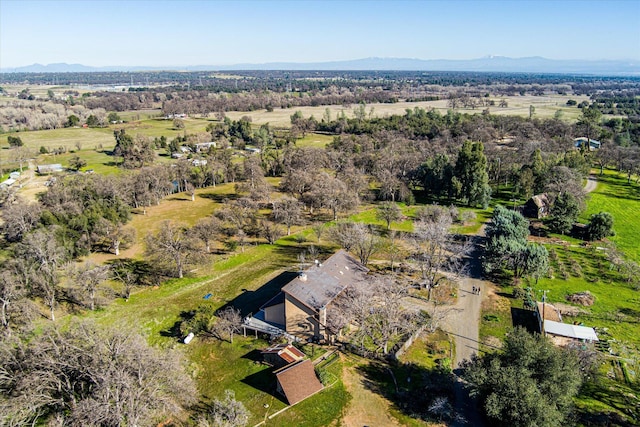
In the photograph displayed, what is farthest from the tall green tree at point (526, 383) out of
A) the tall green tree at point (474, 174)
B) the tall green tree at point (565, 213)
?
the tall green tree at point (474, 174)

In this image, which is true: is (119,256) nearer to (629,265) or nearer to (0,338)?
(0,338)


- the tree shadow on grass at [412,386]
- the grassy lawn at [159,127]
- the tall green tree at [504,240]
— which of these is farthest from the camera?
the grassy lawn at [159,127]

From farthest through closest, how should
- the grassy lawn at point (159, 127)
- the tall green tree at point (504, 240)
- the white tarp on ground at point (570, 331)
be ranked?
the grassy lawn at point (159, 127) < the tall green tree at point (504, 240) < the white tarp on ground at point (570, 331)

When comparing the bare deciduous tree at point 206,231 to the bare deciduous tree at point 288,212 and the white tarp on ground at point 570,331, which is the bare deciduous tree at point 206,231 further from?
the white tarp on ground at point 570,331

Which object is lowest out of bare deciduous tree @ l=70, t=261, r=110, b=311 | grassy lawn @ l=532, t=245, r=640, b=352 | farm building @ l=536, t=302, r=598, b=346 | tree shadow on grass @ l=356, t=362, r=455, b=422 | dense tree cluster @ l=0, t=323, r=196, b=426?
tree shadow on grass @ l=356, t=362, r=455, b=422

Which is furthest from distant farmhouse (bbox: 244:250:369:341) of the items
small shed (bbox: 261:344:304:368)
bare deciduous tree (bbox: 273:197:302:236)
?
bare deciduous tree (bbox: 273:197:302:236)

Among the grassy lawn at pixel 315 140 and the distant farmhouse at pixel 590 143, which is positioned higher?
the distant farmhouse at pixel 590 143

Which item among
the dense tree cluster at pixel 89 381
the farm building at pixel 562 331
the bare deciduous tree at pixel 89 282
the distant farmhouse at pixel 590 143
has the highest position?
the distant farmhouse at pixel 590 143

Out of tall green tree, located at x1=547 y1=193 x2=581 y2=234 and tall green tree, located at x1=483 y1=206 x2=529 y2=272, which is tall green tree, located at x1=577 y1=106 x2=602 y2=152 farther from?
tall green tree, located at x1=483 y1=206 x2=529 y2=272
